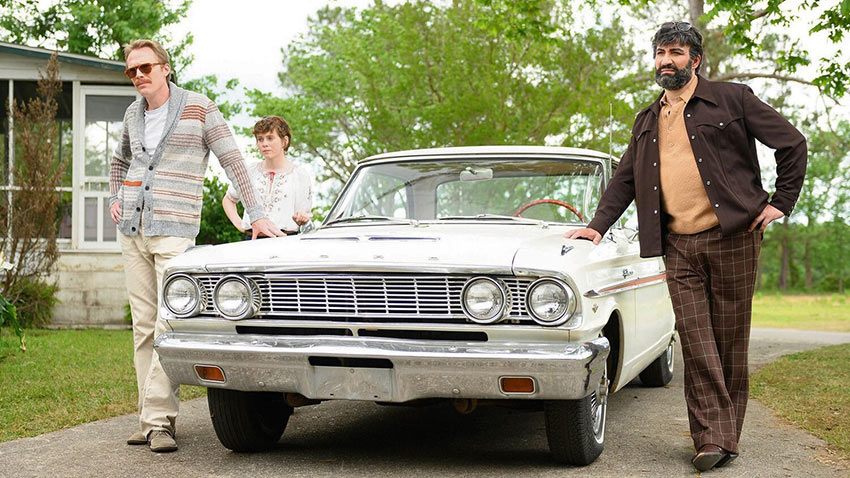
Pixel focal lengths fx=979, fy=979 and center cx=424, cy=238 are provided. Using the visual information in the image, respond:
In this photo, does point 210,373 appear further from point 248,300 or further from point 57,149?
point 57,149

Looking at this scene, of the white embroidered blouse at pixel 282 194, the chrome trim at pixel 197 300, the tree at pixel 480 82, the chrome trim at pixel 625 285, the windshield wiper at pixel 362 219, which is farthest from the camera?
the tree at pixel 480 82

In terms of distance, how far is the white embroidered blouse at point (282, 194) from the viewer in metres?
6.36

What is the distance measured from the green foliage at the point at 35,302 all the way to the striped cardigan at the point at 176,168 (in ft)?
26.6

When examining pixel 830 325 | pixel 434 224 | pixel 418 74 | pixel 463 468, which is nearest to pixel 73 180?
pixel 418 74

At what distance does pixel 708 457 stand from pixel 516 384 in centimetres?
113

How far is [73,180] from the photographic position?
571 inches

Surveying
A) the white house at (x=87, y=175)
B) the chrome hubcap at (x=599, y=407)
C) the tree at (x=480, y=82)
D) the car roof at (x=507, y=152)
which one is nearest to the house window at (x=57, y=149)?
the white house at (x=87, y=175)

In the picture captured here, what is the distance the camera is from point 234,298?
4.46 metres

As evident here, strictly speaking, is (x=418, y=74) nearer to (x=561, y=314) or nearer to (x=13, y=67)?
(x=13, y=67)

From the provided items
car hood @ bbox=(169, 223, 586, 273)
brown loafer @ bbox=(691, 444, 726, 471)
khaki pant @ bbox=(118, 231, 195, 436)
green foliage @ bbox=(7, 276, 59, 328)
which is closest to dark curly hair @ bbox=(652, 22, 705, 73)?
car hood @ bbox=(169, 223, 586, 273)

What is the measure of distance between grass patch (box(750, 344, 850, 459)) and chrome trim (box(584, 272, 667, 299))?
3.98 feet

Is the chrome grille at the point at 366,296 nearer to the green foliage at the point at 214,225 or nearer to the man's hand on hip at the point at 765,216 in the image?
the man's hand on hip at the point at 765,216

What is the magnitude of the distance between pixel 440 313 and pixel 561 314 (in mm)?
508

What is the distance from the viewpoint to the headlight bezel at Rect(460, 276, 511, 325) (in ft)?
13.3
